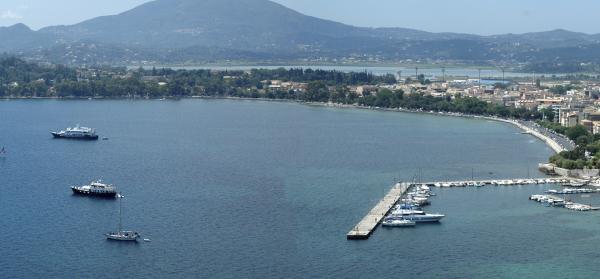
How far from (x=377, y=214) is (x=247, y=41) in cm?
8913

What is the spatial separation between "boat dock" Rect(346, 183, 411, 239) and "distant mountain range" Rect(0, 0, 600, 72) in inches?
1980

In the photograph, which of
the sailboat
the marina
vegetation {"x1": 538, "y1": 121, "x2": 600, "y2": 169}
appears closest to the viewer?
the sailboat

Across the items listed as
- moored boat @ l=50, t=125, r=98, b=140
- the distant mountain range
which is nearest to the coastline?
moored boat @ l=50, t=125, r=98, b=140

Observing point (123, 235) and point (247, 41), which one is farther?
point (247, 41)

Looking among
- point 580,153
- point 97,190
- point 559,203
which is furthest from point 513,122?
point 97,190

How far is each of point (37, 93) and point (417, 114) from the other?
15380mm

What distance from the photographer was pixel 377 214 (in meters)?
14.5

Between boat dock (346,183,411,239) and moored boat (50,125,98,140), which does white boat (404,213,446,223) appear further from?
moored boat (50,125,98,140)

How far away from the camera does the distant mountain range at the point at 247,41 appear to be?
7738 centimetres

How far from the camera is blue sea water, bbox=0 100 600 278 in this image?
39.2ft

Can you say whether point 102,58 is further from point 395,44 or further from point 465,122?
point 465,122

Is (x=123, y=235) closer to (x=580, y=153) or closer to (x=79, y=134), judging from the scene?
(x=580, y=153)

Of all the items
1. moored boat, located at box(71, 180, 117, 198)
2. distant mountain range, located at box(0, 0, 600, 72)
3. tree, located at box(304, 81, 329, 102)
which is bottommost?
moored boat, located at box(71, 180, 117, 198)

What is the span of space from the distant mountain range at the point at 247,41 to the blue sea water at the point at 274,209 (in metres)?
44.7
